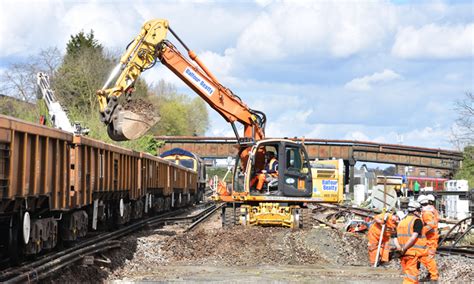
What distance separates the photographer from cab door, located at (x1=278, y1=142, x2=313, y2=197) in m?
20.9

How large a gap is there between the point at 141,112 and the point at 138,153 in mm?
5243

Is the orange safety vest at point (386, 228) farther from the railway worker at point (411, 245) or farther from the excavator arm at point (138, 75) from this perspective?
the excavator arm at point (138, 75)

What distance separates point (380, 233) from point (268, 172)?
7169 millimetres

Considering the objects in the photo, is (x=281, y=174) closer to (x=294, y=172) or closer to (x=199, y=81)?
(x=294, y=172)

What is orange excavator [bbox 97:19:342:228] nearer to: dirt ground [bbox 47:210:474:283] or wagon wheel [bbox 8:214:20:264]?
dirt ground [bbox 47:210:474:283]

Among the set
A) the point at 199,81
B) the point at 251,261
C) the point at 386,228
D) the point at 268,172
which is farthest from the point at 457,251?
the point at 199,81

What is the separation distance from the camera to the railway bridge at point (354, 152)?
73125 millimetres

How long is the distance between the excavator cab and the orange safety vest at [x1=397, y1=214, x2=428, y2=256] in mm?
10153

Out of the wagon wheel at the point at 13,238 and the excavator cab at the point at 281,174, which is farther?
the excavator cab at the point at 281,174

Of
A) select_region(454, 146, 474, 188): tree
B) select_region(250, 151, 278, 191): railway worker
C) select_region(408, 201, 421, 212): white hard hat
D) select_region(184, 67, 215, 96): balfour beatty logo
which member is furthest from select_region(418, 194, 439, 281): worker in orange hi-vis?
select_region(454, 146, 474, 188): tree

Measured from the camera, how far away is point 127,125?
1891cm

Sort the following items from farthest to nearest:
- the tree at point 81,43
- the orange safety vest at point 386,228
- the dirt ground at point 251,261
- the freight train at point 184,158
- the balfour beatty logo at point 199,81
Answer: the tree at point 81,43 < the freight train at point 184,158 < the balfour beatty logo at point 199,81 < the orange safety vest at point 386,228 < the dirt ground at point 251,261

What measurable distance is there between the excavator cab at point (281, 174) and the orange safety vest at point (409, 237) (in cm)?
1015

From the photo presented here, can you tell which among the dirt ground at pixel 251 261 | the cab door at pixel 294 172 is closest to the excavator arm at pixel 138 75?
the cab door at pixel 294 172
